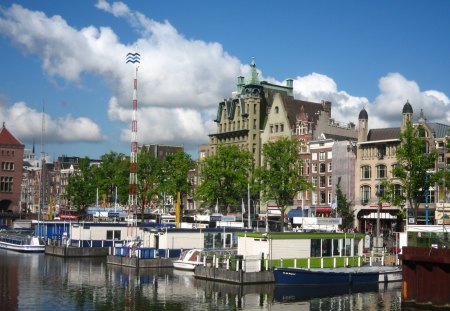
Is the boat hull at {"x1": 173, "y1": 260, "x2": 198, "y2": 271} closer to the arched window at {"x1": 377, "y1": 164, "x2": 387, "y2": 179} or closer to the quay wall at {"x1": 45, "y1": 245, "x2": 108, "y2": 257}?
the quay wall at {"x1": 45, "y1": 245, "x2": 108, "y2": 257}

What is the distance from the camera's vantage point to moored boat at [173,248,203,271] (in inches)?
2677

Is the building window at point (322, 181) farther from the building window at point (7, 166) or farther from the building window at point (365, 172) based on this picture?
the building window at point (7, 166)

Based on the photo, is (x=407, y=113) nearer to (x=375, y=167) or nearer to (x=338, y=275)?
(x=375, y=167)

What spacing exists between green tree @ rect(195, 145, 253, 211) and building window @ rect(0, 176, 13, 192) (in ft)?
282

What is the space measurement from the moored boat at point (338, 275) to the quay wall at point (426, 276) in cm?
1119

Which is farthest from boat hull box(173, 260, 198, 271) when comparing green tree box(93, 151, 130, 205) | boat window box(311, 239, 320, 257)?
green tree box(93, 151, 130, 205)

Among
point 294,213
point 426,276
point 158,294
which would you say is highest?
point 294,213

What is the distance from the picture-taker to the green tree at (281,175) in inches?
3991

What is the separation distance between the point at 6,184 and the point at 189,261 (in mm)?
127996

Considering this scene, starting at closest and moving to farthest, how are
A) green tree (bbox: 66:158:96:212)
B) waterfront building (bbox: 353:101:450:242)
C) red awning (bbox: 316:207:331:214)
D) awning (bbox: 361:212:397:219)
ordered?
waterfront building (bbox: 353:101:450:242) → awning (bbox: 361:212:397:219) → red awning (bbox: 316:207:331:214) → green tree (bbox: 66:158:96:212)

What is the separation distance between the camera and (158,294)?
53219mm

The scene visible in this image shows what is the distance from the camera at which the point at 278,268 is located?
57281mm

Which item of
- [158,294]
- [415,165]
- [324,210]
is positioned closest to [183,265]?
[158,294]

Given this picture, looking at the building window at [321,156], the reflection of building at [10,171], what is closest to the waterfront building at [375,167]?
the building window at [321,156]
